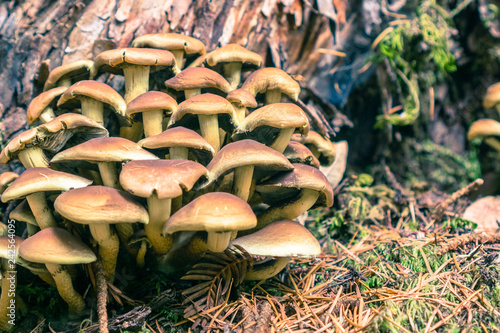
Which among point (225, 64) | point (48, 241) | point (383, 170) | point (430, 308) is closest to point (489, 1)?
point (383, 170)

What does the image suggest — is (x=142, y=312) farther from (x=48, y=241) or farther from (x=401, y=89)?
(x=401, y=89)

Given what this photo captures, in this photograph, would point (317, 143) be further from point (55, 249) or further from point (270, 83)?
point (55, 249)

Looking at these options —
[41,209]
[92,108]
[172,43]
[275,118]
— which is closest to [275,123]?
[275,118]

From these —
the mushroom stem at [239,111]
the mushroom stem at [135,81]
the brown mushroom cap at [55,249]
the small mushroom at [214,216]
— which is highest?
the mushroom stem at [135,81]

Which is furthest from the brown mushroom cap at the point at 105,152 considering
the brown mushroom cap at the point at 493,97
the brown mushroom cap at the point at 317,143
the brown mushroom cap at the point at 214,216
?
the brown mushroom cap at the point at 493,97

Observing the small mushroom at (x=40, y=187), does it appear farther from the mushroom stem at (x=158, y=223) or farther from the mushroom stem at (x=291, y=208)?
the mushroom stem at (x=291, y=208)

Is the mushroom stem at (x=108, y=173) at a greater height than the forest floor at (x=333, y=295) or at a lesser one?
greater

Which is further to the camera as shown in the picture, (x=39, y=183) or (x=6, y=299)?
(x=6, y=299)
